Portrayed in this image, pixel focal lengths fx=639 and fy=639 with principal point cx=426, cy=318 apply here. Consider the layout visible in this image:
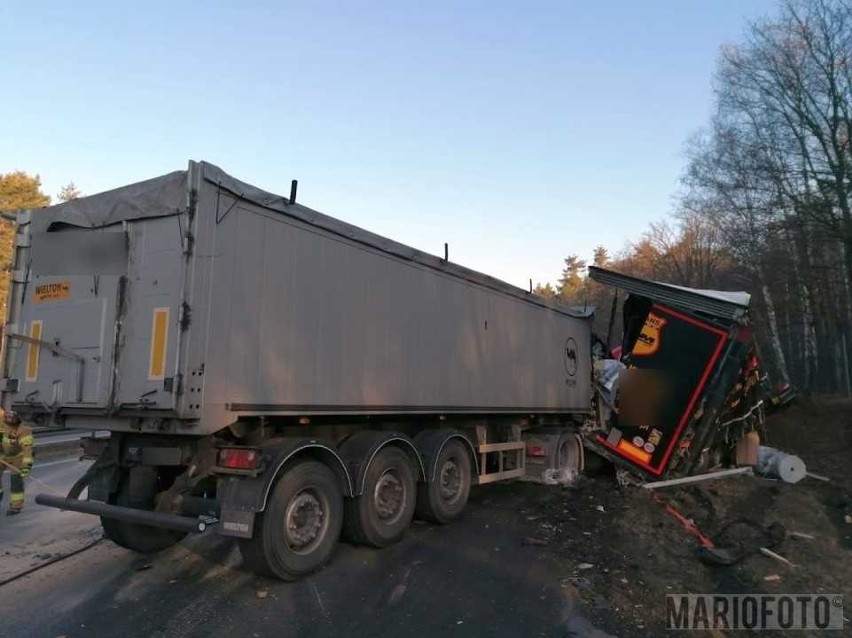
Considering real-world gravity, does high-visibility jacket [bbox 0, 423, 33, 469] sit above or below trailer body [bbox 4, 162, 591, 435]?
below

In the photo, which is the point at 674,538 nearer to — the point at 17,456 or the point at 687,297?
the point at 687,297

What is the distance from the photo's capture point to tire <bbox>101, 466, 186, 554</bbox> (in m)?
5.57

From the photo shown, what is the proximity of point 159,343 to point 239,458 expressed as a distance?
44.4 inches

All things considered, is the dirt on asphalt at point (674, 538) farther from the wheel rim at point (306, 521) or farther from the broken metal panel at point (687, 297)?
the broken metal panel at point (687, 297)

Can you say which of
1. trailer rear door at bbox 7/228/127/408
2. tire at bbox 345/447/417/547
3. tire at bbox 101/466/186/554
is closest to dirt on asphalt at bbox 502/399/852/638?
tire at bbox 345/447/417/547

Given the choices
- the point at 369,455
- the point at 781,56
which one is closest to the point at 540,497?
the point at 369,455

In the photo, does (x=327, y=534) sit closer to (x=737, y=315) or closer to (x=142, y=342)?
(x=142, y=342)

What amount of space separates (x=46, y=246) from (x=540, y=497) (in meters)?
7.09

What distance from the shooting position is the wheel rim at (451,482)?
778cm

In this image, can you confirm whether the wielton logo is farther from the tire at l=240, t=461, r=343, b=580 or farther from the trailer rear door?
the trailer rear door

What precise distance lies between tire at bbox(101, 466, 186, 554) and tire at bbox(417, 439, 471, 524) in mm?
2660

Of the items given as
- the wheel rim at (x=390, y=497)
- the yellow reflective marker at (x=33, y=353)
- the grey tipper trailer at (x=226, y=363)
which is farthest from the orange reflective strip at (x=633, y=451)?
the yellow reflective marker at (x=33, y=353)

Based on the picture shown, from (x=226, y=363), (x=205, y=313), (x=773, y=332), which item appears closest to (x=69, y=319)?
(x=205, y=313)

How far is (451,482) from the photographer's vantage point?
314 inches
